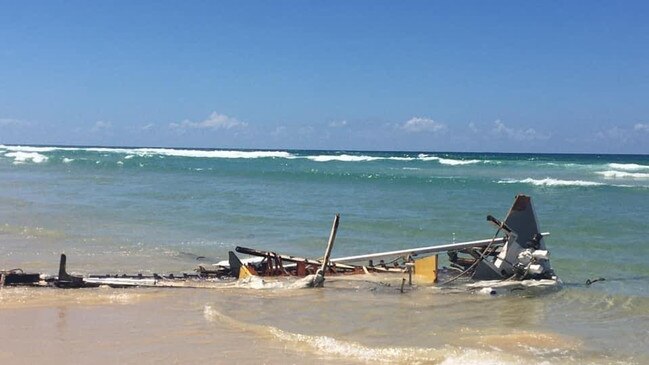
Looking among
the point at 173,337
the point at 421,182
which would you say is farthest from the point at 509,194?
the point at 173,337

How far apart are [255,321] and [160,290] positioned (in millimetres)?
2417

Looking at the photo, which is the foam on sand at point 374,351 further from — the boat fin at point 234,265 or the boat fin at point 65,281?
the boat fin at point 234,265

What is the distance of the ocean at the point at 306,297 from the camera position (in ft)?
26.6

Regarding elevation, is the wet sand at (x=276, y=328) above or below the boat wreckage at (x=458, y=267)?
below

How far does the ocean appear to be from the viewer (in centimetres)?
812

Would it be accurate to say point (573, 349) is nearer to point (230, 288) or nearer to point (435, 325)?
point (435, 325)

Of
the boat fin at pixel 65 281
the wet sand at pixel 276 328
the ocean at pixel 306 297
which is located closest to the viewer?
the wet sand at pixel 276 328

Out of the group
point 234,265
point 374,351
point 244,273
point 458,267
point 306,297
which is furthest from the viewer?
point 458,267

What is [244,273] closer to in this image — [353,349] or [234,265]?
[234,265]

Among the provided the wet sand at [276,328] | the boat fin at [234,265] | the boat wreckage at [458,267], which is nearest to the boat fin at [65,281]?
the wet sand at [276,328]

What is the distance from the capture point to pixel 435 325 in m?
9.62

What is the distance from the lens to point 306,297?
11273 mm

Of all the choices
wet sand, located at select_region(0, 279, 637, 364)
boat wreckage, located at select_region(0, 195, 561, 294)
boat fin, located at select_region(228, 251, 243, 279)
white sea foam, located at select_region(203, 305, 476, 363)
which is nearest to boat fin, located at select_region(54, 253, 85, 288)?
wet sand, located at select_region(0, 279, 637, 364)

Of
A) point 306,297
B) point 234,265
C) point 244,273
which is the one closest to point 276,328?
point 306,297
